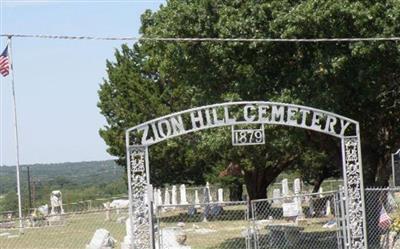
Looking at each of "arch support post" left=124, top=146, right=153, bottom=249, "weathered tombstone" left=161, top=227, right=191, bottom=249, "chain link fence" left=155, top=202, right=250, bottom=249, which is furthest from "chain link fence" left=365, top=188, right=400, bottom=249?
"weathered tombstone" left=161, top=227, right=191, bottom=249

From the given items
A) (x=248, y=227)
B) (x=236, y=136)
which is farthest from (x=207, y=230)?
(x=236, y=136)

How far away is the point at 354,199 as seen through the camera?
48.0 feet

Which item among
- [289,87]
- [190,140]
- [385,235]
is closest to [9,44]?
[190,140]

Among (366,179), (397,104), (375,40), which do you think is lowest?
(366,179)

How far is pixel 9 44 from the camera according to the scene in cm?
3547

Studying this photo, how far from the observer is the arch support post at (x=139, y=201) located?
44.9 feet

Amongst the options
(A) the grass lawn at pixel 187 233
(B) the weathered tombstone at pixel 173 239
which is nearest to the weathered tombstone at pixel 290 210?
(A) the grass lawn at pixel 187 233

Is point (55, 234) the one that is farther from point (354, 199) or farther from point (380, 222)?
point (354, 199)

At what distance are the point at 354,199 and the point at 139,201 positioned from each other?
415 cm

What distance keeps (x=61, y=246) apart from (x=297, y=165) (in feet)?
68.8

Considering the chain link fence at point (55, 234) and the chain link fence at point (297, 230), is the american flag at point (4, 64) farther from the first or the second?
the chain link fence at point (297, 230)

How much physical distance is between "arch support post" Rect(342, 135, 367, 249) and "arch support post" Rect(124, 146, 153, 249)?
3.79 meters

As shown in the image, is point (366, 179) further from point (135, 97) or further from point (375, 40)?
point (135, 97)

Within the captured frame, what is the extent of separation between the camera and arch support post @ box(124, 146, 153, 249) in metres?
13.7
